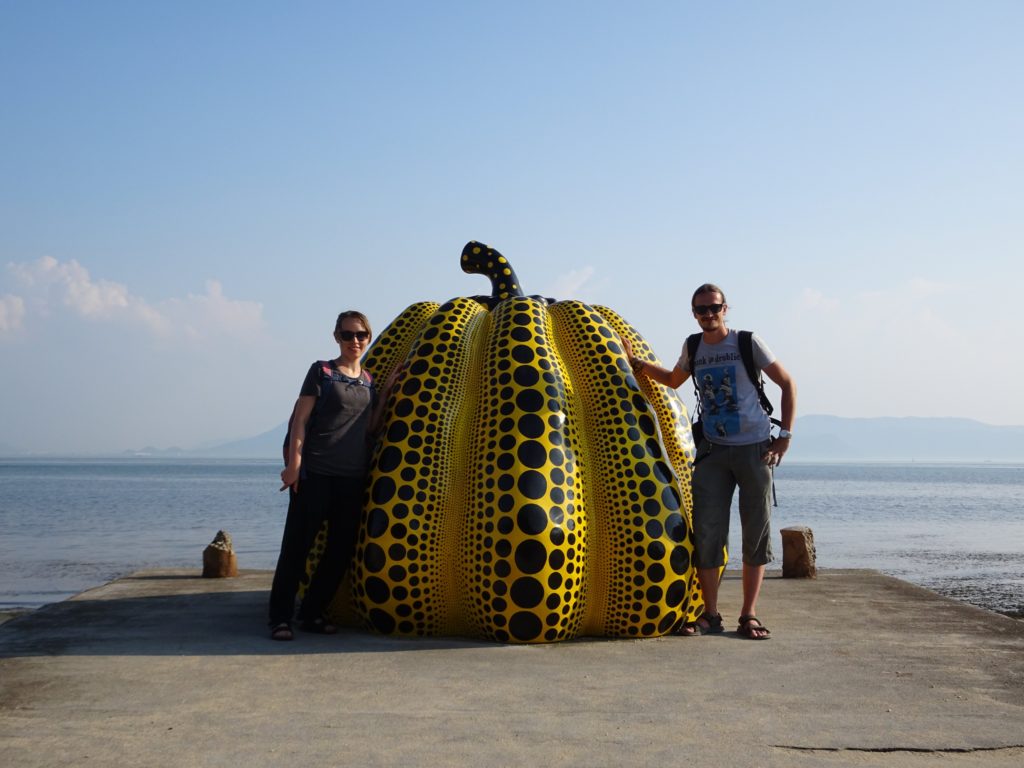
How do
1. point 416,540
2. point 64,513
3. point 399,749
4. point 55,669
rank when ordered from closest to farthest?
point 399,749 < point 55,669 < point 416,540 < point 64,513

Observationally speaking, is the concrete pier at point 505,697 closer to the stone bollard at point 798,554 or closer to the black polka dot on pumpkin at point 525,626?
the black polka dot on pumpkin at point 525,626

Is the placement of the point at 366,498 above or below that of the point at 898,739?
above

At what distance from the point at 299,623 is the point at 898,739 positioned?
3.83 metres

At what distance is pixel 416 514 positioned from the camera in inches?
236

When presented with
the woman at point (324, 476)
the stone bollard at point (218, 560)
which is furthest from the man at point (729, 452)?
the stone bollard at point (218, 560)

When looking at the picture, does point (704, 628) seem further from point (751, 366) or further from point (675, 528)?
point (751, 366)

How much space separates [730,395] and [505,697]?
2.57m

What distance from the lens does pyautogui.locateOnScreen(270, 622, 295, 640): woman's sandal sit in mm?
6023

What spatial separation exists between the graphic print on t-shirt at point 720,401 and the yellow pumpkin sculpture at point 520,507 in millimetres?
351

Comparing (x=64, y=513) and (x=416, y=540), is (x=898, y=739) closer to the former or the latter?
(x=416, y=540)

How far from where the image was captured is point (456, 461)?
20.3 ft

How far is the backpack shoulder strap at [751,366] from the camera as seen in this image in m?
6.24

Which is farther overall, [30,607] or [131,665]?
[30,607]

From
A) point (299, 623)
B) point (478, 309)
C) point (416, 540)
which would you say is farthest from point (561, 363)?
point (299, 623)
